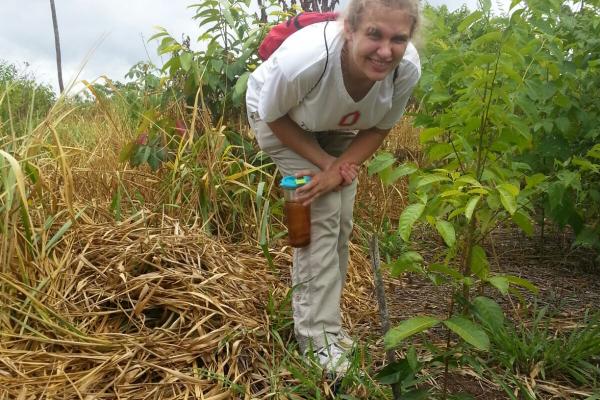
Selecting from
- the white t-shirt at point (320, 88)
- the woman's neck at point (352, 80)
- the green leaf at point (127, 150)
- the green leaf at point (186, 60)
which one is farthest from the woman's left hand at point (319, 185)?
the green leaf at point (127, 150)

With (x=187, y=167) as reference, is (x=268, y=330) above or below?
below

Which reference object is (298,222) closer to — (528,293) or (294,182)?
(294,182)

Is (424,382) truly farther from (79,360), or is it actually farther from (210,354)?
(79,360)

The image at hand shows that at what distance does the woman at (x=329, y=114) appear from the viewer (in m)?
1.96

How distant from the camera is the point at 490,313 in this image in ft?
5.82

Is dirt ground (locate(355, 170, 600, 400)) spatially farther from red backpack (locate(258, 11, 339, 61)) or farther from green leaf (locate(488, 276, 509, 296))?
red backpack (locate(258, 11, 339, 61))

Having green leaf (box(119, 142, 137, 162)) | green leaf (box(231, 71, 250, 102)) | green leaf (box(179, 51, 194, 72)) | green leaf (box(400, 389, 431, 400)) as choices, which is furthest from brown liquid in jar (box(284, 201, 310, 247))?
green leaf (box(119, 142, 137, 162))

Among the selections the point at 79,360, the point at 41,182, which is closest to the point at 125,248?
the point at 41,182

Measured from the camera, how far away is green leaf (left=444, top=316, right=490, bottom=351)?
1.65 metres

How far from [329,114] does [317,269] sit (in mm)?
565

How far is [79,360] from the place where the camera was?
221 centimetres

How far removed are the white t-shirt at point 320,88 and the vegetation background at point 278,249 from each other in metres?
0.18

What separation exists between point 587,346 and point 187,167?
2.07m

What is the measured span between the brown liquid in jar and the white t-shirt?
0.93ft
